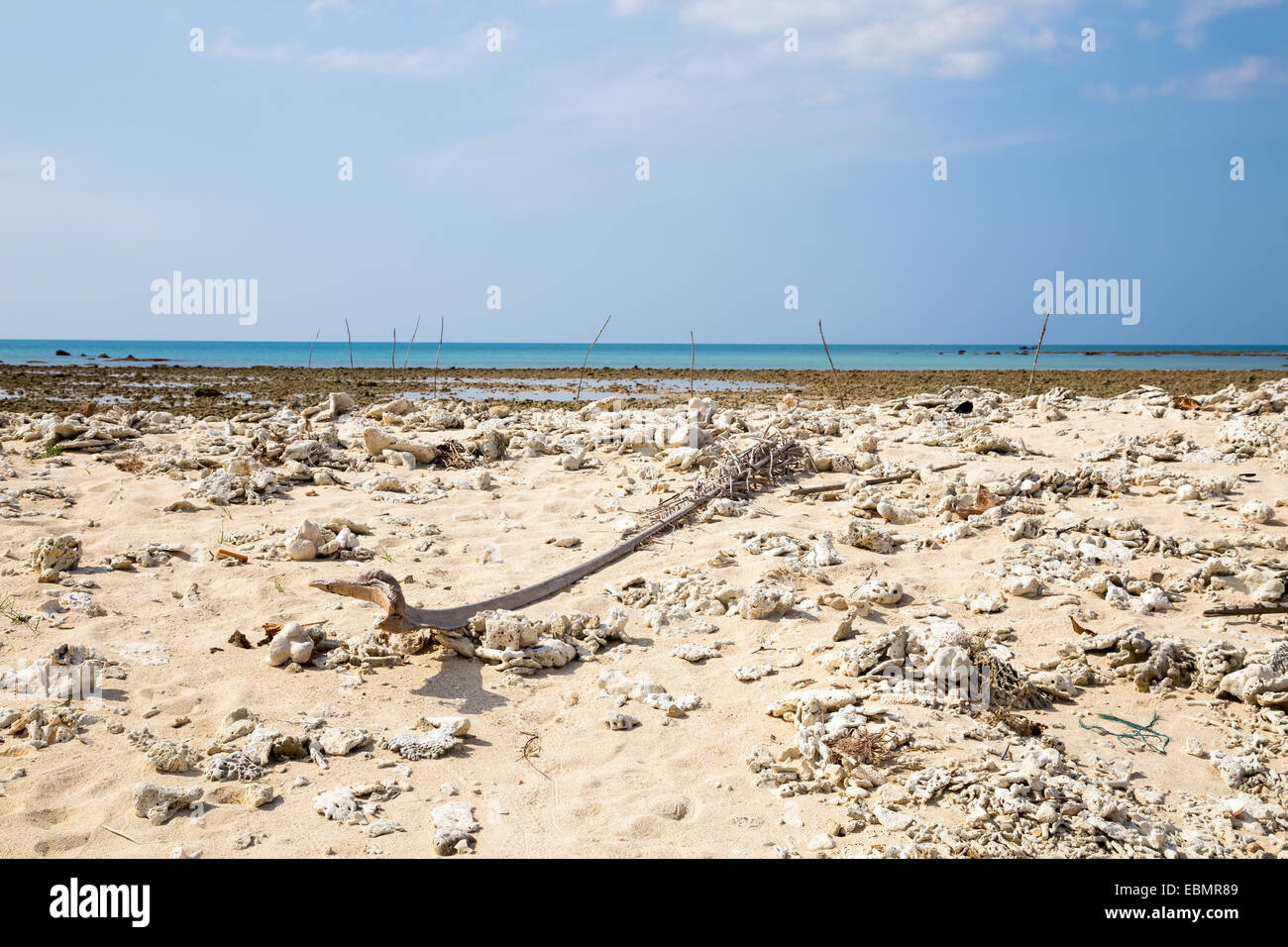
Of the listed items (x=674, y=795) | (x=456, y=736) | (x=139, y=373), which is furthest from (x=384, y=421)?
(x=139, y=373)

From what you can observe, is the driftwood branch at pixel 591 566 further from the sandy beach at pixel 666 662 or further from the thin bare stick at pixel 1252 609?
the thin bare stick at pixel 1252 609

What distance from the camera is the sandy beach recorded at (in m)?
2.55

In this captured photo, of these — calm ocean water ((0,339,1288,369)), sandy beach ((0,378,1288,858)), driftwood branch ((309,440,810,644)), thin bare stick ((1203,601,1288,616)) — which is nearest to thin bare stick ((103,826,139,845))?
sandy beach ((0,378,1288,858))

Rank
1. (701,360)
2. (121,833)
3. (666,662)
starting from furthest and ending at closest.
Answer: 1. (701,360)
2. (666,662)
3. (121,833)

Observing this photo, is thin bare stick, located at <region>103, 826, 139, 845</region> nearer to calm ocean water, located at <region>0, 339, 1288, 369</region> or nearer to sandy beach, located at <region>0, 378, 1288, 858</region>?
sandy beach, located at <region>0, 378, 1288, 858</region>

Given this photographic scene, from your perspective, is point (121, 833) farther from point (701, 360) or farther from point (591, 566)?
point (701, 360)

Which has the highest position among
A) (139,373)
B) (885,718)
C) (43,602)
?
(139,373)

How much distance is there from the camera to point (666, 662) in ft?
12.1

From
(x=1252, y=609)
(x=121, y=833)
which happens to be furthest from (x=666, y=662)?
(x=1252, y=609)

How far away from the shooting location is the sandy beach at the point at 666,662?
100 inches

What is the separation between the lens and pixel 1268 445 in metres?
6.54

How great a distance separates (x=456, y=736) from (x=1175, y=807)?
2.54m
